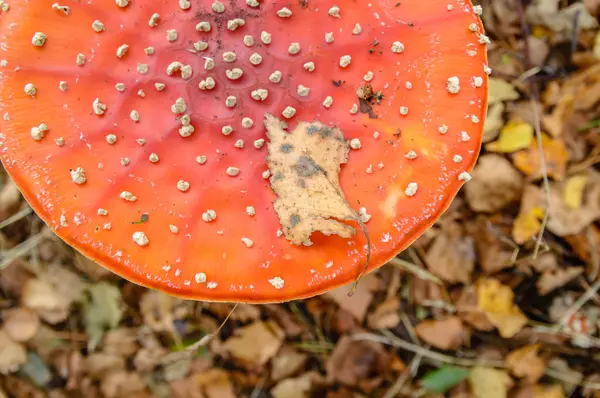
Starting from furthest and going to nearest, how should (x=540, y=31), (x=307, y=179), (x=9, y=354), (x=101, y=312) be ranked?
(x=540, y=31) → (x=101, y=312) → (x=9, y=354) → (x=307, y=179)

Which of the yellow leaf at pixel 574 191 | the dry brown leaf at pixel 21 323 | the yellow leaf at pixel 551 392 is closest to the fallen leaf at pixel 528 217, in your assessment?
the yellow leaf at pixel 574 191

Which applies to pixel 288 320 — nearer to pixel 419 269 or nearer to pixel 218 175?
pixel 419 269

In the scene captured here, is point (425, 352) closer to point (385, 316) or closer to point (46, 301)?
point (385, 316)

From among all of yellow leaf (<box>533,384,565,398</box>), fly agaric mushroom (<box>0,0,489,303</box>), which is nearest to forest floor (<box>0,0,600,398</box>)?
yellow leaf (<box>533,384,565,398</box>)

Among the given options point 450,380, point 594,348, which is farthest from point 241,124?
point 594,348

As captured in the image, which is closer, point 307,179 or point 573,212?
point 307,179

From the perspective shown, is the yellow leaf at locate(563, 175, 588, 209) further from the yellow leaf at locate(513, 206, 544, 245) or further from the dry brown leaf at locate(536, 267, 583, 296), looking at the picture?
the dry brown leaf at locate(536, 267, 583, 296)

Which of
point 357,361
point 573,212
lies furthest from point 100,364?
point 573,212
